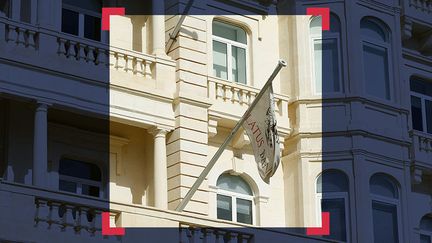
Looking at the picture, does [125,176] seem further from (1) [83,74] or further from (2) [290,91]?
(2) [290,91]

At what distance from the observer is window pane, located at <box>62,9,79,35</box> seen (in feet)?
96.0

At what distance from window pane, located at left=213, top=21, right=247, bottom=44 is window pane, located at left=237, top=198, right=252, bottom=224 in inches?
149

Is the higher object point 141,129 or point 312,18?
point 312,18

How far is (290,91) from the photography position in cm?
3189

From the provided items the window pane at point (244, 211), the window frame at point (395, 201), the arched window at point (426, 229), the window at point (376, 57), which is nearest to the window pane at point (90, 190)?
the window pane at point (244, 211)

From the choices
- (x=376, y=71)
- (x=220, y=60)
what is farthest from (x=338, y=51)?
(x=220, y=60)

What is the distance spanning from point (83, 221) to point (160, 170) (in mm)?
4646

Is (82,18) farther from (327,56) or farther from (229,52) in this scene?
(327,56)

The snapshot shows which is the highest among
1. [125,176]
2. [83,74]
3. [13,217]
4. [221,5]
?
[221,5]

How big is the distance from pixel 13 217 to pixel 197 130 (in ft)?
23.0

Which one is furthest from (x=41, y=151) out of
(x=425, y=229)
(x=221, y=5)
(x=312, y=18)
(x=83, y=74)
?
(x=425, y=229)

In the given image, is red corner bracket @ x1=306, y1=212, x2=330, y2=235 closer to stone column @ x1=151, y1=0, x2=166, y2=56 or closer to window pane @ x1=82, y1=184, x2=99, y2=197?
window pane @ x1=82, y1=184, x2=99, y2=197

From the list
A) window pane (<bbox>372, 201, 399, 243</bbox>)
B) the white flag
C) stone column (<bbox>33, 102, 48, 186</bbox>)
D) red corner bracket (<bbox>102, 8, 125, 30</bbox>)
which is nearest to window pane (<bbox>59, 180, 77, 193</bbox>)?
stone column (<bbox>33, 102, 48, 186</bbox>)

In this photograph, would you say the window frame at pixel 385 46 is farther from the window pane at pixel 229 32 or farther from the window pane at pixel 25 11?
the window pane at pixel 25 11
